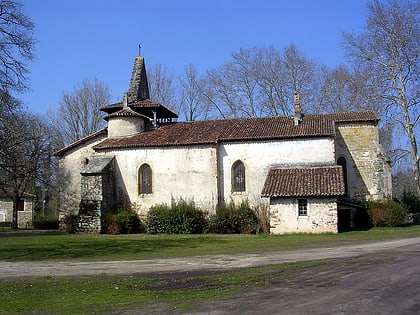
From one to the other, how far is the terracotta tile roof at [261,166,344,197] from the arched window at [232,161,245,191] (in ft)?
9.18

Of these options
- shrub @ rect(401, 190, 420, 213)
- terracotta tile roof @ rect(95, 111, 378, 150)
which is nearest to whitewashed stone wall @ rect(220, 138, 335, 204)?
terracotta tile roof @ rect(95, 111, 378, 150)

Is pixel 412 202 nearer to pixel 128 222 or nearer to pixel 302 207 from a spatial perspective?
pixel 302 207

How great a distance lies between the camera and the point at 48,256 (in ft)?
67.8

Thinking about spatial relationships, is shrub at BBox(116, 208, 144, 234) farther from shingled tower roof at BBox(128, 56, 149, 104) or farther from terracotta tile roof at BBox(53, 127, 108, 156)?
shingled tower roof at BBox(128, 56, 149, 104)

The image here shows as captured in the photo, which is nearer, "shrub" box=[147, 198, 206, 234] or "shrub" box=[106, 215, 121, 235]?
"shrub" box=[147, 198, 206, 234]

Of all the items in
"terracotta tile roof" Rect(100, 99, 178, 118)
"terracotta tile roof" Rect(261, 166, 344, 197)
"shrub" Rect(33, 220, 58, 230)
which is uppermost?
"terracotta tile roof" Rect(100, 99, 178, 118)

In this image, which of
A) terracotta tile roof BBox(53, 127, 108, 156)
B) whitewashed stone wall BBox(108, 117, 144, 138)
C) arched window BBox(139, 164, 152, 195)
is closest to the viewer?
arched window BBox(139, 164, 152, 195)

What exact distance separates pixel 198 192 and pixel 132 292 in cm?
2303

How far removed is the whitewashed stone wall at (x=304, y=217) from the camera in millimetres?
28750

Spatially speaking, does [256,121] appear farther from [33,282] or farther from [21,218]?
[21,218]

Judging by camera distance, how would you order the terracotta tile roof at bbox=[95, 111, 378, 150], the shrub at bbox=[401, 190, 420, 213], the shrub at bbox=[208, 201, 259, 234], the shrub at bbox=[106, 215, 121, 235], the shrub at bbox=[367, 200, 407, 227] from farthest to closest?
the shrub at bbox=[401, 190, 420, 213]
the terracotta tile roof at bbox=[95, 111, 378, 150]
the shrub at bbox=[106, 215, 121, 235]
the shrub at bbox=[208, 201, 259, 234]
the shrub at bbox=[367, 200, 407, 227]

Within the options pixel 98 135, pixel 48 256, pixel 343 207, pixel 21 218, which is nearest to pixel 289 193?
pixel 343 207

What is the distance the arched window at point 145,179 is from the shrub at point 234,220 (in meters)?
6.19

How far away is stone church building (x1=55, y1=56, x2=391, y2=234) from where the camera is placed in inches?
1309
